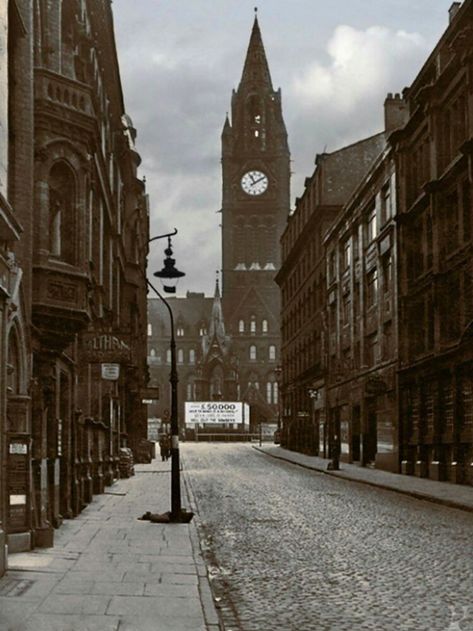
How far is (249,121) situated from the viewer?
142375mm

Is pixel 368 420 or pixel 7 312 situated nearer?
pixel 7 312

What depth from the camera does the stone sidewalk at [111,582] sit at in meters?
9.33

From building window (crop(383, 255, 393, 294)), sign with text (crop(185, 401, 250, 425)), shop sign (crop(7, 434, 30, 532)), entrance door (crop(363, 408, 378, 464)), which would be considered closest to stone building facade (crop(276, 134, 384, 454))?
entrance door (crop(363, 408, 378, 464))

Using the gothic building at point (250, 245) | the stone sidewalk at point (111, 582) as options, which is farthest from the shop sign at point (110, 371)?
the gothic building at point (250, 245)

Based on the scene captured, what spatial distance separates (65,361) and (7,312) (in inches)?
311

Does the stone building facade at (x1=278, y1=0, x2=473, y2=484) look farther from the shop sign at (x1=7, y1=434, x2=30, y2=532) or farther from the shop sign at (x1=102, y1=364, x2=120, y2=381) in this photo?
the shop sign at (x1=7, y1=434, x2=30, y2=532)

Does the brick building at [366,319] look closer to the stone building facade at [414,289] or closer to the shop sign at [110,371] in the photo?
the stone building facade at [414,289]

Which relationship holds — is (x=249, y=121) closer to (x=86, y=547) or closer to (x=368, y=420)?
(x=368, y=420)

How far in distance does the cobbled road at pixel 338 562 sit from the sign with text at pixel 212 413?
8908 cm

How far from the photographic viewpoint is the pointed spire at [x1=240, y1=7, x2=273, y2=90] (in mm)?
143500

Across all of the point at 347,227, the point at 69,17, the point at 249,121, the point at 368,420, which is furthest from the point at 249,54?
the point at 69,17

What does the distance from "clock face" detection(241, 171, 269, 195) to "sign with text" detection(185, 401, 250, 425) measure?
113 ft

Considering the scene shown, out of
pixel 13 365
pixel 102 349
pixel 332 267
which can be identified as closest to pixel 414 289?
pixel 102 349

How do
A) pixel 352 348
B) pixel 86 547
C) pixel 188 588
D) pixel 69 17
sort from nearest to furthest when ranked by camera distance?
1. pixel 188 588
2. pixel 86 547
3. pixel 69 17
4. pixel 352 348
